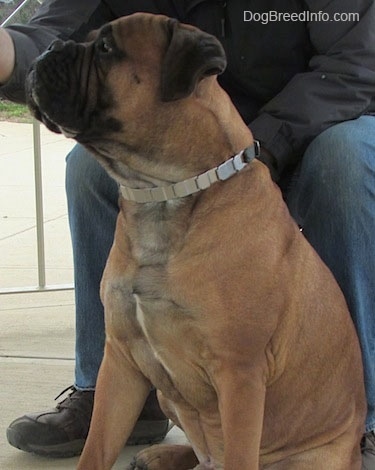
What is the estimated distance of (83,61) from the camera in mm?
2350

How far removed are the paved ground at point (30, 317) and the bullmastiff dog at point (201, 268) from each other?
27.0 inches

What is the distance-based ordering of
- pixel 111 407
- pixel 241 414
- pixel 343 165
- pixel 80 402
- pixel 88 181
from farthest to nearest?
pixel 80 402 → pixel 88 181 → pixel 343 165 → pixel 111 407 → pixel 241 414

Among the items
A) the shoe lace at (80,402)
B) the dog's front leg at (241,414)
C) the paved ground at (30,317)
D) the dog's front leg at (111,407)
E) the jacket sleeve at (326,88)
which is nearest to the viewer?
the dog's front leg at (241,414)

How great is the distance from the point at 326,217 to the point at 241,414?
2.65ft

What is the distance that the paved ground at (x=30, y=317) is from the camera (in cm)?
351

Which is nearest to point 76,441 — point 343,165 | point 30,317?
point 343,165

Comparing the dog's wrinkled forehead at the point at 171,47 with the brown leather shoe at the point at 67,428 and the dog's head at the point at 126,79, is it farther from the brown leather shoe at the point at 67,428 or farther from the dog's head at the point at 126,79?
the brown leather shoe at the point at 67,428

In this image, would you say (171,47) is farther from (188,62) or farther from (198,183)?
(198,183)

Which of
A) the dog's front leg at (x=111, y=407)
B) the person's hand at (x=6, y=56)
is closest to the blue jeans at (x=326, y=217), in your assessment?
the person's hand at (x=6, y=56)

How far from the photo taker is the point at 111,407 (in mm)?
2777

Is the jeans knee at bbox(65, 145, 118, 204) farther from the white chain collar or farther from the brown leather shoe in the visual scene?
the brown leather shoe

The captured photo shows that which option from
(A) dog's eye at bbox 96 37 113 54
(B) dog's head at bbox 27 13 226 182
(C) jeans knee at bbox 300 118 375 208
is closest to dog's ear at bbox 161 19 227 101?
(B) dog's head at bbox 27 13 226 182

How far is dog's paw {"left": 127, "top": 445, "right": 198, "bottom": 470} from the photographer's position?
297cm

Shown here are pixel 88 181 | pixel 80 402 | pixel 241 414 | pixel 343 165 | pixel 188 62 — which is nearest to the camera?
pixel 188 62
